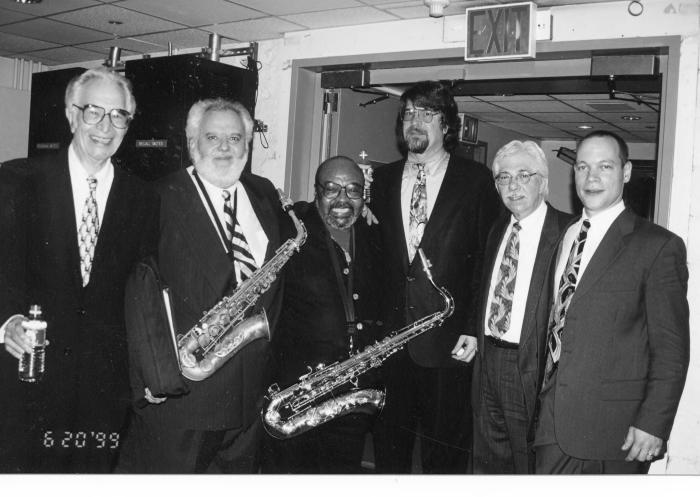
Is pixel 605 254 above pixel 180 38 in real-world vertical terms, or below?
below

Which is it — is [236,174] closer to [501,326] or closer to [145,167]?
[501,326]

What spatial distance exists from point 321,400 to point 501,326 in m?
0.94

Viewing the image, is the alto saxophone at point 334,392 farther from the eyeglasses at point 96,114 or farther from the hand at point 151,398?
the eyeglasses at point 96,114

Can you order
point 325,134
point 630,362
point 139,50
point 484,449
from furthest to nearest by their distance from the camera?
1. point 139,50
2. point 325,134
3. point 484,449
4. point 630,362

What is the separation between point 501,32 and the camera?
471cm

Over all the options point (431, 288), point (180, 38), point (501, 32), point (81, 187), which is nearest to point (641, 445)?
point (431, 288)

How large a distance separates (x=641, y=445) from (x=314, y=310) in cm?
144

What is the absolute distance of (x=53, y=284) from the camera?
7.91 ft

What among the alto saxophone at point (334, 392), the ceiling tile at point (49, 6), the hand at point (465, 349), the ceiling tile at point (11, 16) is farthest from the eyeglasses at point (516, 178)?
the ceiling tile at point (11, 16)

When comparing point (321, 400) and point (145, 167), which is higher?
point (145, 167)

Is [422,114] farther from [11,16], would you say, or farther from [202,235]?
[11,16]

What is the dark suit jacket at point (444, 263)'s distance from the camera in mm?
3359

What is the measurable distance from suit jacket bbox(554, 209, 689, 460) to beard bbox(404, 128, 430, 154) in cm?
121
